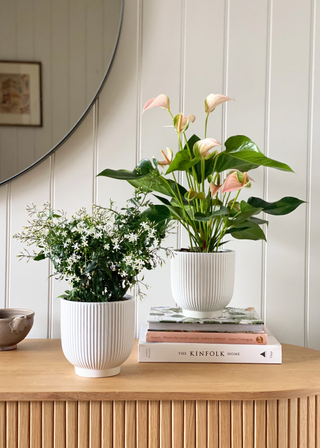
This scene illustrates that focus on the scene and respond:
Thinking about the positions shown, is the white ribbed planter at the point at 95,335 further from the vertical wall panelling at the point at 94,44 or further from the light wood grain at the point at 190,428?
the vertical wall panelling at the point at 94,44

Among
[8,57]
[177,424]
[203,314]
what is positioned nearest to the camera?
[177,424]

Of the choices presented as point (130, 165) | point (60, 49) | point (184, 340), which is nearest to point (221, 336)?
point (184, 340)

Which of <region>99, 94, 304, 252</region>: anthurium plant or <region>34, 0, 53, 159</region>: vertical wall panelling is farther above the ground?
<region>34, 0, 53, 159</region>: vertical wall panelling

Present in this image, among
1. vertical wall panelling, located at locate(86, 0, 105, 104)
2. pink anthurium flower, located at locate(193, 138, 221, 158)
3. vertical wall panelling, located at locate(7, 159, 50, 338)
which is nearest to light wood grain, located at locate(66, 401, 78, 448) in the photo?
vertical wall panelling, located at locate(7, 159, 50, 338)

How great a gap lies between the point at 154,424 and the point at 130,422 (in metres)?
0.04

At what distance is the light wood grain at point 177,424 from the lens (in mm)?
714

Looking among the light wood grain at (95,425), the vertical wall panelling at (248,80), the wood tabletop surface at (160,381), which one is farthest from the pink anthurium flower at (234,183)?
the light wood grain at (95,425)

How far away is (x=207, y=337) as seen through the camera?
34.9 inches

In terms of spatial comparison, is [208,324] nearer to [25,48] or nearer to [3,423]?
[3,423]

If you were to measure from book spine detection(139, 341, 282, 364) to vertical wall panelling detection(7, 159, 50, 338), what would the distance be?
1.18ft

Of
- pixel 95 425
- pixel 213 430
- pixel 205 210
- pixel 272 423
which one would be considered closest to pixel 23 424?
pixel 95 425

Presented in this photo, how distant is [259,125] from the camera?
1106 millimetres

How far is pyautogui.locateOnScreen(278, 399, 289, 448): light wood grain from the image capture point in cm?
72

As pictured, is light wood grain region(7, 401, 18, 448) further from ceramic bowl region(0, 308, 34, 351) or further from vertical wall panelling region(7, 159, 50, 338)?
vertical wall panelling region(7, 159, 50, 338)
